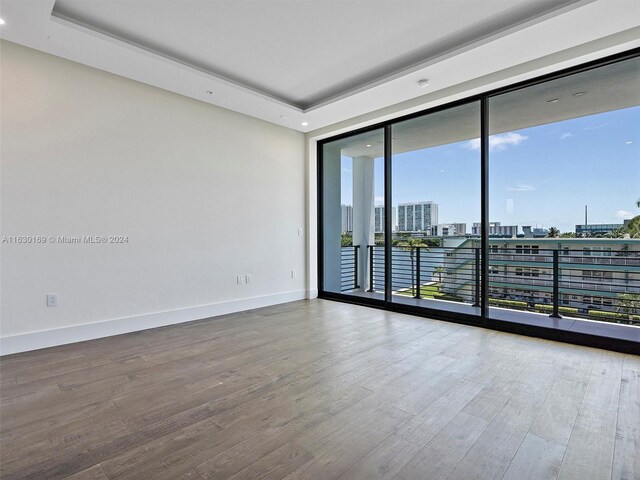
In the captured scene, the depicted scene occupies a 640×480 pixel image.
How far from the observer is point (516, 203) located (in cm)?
369

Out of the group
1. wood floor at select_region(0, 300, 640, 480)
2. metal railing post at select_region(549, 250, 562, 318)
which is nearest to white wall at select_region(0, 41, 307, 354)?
wood floor at select_region(0, 300, 640, 480)

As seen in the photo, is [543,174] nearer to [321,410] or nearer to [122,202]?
[321,410]

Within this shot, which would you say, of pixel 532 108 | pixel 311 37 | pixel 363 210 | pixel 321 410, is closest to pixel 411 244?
pixel 363 210

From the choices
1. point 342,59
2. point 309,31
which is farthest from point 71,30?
point 342,59

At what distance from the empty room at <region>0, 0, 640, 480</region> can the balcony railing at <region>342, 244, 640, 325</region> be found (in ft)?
0.08

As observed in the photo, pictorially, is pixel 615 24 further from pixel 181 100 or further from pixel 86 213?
pixel 86 213

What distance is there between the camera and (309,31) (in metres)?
2.85

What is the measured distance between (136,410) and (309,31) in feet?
10.4

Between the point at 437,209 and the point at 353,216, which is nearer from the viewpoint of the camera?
the point at 437,209

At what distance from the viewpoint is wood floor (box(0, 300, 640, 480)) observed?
1489mm

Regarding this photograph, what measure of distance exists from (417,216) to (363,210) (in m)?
0.99

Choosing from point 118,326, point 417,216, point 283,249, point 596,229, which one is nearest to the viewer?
point 596,229

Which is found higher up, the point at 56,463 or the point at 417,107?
the point at 417,107

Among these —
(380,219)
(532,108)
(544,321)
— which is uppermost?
(532,108)
